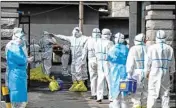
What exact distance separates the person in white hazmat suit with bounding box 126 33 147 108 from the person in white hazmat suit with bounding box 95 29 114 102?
1738 millimetres

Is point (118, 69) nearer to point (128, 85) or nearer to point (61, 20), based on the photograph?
point (128, 85)

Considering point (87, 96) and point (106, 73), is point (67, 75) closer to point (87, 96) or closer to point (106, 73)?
point (87, 96)

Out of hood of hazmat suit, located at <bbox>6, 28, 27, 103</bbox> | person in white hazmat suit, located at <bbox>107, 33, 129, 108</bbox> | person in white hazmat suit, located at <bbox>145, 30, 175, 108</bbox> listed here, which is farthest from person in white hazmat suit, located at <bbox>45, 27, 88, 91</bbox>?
hood of hazmat suit, located at <bbox>6, 28, 27, 103</bbox>

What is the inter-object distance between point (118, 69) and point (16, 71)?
2475 millimetres

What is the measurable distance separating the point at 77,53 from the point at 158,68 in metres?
6.91

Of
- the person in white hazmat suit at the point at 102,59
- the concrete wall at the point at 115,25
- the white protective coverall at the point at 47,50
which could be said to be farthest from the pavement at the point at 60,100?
the concrete wall at the point at 115,25

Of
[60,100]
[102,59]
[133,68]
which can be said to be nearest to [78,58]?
[60,100]

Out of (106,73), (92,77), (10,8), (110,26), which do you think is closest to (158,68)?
(106,73)

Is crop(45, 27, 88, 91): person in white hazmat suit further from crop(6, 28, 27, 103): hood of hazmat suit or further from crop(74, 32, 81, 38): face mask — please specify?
crop(6, 28, 27, 103): hood of hazmat suit

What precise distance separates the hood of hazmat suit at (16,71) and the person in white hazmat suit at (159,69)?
9.14 ft

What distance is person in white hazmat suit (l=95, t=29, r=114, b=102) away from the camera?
46.4 ft

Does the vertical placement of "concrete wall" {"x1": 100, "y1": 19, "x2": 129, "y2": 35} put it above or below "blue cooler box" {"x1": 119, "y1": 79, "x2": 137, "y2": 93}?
above

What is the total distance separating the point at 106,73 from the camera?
558 inches

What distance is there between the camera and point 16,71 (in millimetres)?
11203
